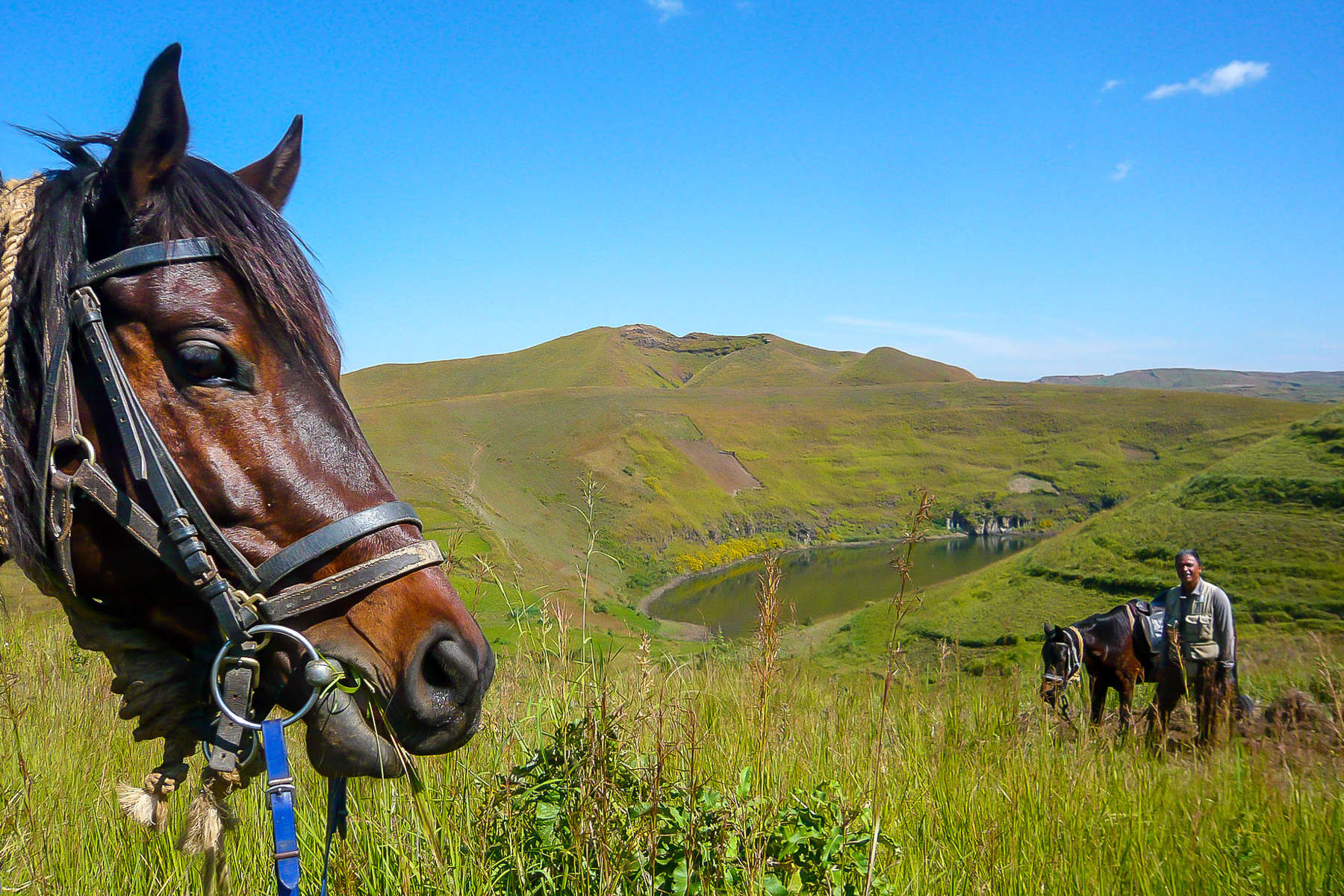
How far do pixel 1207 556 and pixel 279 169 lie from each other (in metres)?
29.7

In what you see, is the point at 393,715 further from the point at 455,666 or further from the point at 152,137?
the point at 152,137

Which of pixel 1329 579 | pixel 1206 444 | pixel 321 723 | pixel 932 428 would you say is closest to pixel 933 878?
pixel 321 723

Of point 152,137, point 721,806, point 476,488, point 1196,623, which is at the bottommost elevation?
point 476,488

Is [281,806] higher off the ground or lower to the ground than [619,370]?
lower

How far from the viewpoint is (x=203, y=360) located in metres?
1.57

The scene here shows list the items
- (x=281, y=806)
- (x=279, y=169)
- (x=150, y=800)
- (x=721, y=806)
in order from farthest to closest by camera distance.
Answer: (x=279, y=169) → (x=721, y=806) → (x=150, y=800) → (x=281, y=806)

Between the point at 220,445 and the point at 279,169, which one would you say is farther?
the point at 279,169

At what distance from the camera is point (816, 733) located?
12.3 ft

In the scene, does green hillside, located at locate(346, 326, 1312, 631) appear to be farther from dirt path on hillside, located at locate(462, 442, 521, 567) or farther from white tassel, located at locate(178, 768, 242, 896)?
white tassel, located at locate(178, 768, 242, 896)

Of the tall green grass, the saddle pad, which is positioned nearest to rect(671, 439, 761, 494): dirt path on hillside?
the saddle pad

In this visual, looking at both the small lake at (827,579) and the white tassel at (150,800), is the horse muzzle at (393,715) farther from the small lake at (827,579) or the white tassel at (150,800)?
the small lake at (827,579)

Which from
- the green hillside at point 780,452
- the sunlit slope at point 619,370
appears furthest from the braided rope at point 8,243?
the sunlit slope at point 619,370

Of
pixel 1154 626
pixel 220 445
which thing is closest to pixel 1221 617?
pixel 1154 626

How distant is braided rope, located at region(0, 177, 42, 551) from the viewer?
1481 millimetres
